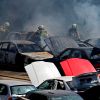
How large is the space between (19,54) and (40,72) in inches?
262

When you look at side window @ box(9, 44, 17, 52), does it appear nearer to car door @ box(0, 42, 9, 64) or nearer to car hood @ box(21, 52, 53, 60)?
car door @ box(0, 42, 9, 64)

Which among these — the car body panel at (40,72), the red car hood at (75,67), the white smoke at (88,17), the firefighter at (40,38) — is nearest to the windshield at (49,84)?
the car body panel at (40,72)

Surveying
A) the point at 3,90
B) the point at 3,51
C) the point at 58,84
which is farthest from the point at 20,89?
the point at 3,51

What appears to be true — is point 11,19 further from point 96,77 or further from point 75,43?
point 96,77

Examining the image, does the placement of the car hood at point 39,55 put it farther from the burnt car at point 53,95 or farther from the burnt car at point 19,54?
the burnt car at point 53,95

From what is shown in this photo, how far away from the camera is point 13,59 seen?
77.3 ft

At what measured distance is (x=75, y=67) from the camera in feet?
55.1

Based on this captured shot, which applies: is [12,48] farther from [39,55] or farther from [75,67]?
[75,67]

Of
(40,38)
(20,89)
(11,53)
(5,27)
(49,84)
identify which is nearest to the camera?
(20,89)

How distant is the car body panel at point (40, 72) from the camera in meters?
16.2

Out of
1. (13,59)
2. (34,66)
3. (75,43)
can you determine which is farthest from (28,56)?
(34,66)

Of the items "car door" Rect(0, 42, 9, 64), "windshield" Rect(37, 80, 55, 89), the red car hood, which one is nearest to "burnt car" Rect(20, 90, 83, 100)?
"windshield" Rect(37, 80, 55, 89)

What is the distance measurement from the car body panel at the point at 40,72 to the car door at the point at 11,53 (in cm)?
669

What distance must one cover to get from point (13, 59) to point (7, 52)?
780 millimetres
